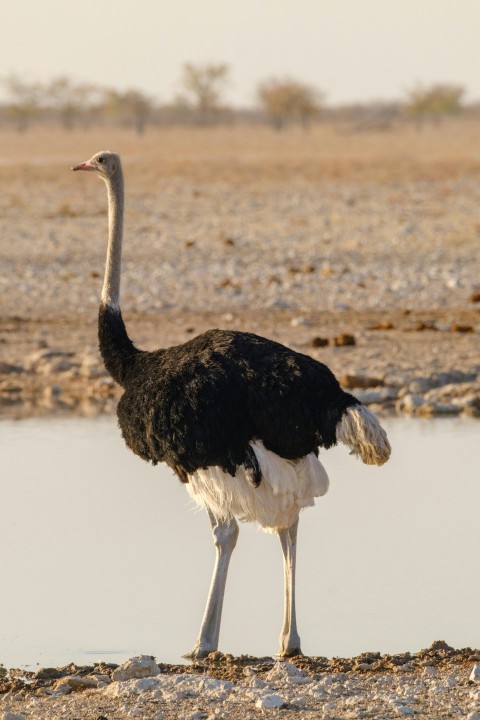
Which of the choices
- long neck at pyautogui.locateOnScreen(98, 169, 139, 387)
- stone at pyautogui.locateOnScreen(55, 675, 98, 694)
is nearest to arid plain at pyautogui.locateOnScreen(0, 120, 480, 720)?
stone at pyautogui.locateOnScreen(55, 675, 98, 694)

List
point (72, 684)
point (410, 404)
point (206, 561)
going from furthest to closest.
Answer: point (410, 404)
point (206, 561)
point (72, 684)

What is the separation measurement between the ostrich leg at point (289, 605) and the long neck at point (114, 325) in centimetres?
95

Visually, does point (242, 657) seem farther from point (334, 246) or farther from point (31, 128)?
point (31, 128)

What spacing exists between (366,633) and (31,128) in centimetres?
6561

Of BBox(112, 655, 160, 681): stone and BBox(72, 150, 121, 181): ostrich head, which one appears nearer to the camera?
BBox(112, 655, 160, 681): stone

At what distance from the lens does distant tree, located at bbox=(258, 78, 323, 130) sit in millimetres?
68938

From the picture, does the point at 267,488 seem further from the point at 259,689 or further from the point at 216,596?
the point at 259,689

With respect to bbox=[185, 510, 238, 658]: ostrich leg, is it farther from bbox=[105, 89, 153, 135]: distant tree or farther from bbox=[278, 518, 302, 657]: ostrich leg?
bbox=[105, 89, 153, 135]: distant tree

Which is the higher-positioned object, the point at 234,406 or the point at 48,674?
the point at 234,406

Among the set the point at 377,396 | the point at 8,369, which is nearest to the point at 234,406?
the point at 377,396

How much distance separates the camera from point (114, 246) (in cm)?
685

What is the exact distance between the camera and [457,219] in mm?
21734

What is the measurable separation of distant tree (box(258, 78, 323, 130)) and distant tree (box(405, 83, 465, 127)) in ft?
14.2

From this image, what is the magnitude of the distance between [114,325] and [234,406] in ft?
3.51
